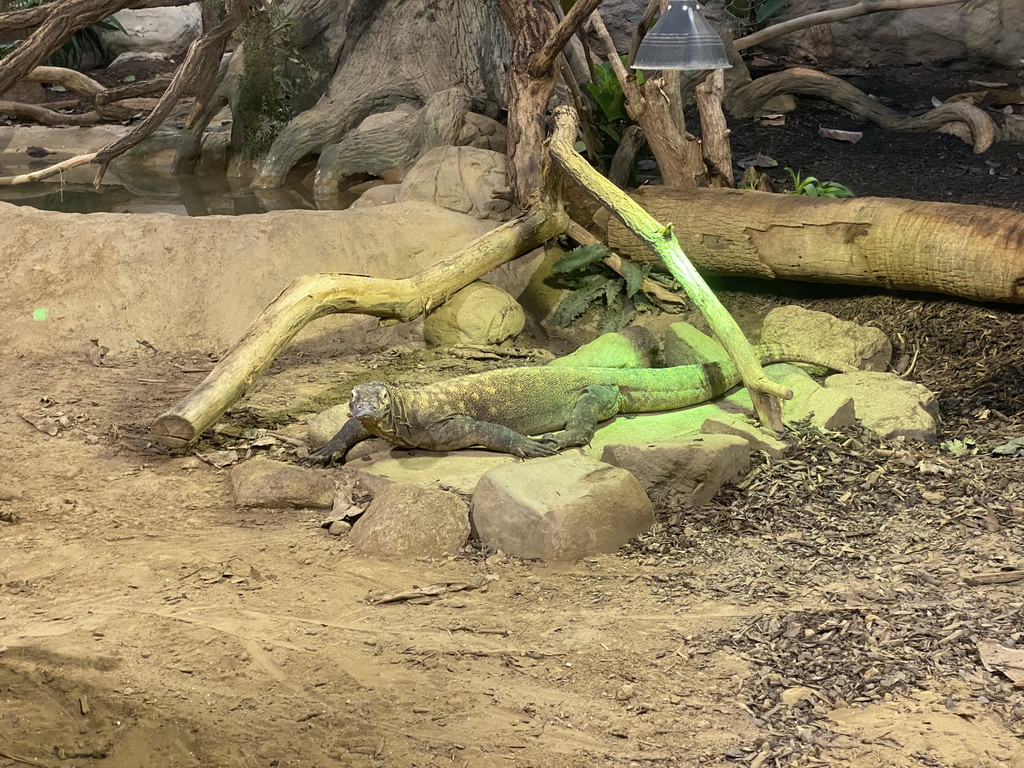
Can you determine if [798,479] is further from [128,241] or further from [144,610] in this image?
[128,241]

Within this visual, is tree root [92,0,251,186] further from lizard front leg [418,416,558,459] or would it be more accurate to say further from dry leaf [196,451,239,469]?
lizard front leg [418,416,558,459]

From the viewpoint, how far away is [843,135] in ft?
35.6

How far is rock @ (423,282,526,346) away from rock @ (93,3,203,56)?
14186mm

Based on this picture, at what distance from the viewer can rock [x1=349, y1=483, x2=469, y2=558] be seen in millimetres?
4535

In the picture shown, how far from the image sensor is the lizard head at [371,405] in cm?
534

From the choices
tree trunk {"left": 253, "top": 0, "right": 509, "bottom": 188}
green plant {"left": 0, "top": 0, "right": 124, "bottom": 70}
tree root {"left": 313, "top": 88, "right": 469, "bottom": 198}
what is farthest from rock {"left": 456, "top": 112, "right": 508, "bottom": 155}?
green plant {"left": 0, "top": 0, "right": 124, "bottom": 70}

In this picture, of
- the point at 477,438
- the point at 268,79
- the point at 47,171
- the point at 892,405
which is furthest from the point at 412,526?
the point at 268,79

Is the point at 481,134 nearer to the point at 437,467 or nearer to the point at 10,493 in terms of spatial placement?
the point at 437,467

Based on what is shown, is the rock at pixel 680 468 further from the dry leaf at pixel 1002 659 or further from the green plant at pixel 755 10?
the green plant at pixel 755 10

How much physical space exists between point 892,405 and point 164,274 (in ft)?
17.3

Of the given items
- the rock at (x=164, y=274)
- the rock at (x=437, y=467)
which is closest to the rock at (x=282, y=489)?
the rock at (x=437, y=467)

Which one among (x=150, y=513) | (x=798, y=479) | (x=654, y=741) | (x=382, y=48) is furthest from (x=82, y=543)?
(x=382, y=48)

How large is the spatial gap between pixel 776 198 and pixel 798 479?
3.39 m

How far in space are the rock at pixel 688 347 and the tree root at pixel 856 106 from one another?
5241mm
